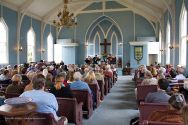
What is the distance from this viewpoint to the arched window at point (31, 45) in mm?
15711

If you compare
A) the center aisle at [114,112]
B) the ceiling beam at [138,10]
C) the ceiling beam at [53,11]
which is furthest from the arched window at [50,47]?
the center aisle at [114,112]

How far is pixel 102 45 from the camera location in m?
20.2

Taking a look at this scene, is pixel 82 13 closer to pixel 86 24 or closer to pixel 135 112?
pixel 86 24

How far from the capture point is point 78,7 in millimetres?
19266

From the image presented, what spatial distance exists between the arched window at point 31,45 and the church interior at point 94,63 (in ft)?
0.22

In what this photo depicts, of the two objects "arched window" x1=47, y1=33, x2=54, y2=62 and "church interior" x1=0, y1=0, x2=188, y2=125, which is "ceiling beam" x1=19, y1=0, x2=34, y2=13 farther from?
"arched window" x1=47, y1=33, x2=54, y2=62

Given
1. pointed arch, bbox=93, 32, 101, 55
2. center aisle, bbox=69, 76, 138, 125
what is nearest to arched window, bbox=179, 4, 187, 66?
center aisle, bbox=69, 76, 138, 125

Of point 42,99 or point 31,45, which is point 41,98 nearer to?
point 42,99

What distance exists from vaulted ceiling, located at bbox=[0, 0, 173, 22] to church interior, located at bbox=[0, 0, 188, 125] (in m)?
0.07

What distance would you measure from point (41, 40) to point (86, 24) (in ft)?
14.3

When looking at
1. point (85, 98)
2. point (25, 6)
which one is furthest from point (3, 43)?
point (85, 98)

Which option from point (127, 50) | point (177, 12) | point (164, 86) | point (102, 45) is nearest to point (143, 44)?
point (127, 50)

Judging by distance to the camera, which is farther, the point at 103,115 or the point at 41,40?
the point at 41,40

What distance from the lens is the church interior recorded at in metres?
3.30
